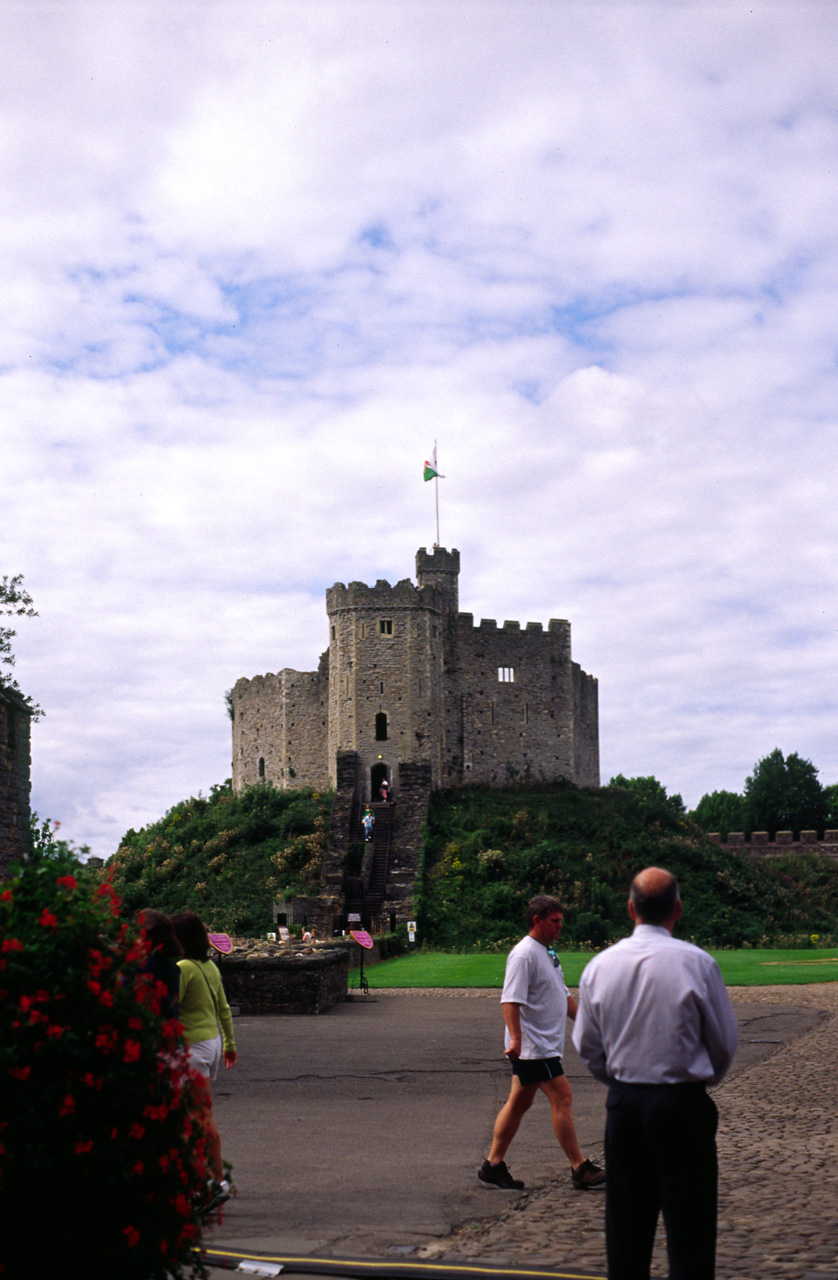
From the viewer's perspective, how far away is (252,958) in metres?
19.0

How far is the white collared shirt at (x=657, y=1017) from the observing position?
471cm

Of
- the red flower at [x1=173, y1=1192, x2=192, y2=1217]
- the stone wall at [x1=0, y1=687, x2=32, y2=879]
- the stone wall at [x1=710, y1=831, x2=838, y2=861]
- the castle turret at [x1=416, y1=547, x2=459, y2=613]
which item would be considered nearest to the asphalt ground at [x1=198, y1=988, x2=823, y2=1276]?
the red flower at [x1=173, y1=1192, x2=192, y2=1217]

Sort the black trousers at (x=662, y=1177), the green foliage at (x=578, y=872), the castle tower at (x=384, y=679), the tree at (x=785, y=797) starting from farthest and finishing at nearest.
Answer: the tree at (x=785, y=797) → the castle tower at (x=384, y=679) → the green foliage at (x=578, y=872) → the black trousers at (x=662, y=1177)

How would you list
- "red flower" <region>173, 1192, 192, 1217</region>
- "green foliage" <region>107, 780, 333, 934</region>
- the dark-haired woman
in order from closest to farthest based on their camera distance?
1. "red flower" <region>173, 1192, 192, 1217</region>
2. the dark-haired woman
3. "green foliage" <region>107, 780, 333, 934</region>

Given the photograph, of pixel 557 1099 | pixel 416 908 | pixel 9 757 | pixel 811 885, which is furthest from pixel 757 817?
pixel 557 1099

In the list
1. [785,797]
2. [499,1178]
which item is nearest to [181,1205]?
[499,1178]

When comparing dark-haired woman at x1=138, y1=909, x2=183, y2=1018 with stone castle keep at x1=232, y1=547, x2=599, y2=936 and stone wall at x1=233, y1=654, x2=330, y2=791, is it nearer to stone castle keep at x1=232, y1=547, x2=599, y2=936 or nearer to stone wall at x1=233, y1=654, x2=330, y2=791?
stone castle keep at x1=232, y1=547, x2=599, y2=936

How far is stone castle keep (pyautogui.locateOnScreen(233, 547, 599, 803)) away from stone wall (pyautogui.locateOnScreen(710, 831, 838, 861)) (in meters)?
9.12

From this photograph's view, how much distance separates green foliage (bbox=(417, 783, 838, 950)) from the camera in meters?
38.2

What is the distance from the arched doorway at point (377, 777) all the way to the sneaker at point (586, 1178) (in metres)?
40.6

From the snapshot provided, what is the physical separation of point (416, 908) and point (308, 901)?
3757 mm

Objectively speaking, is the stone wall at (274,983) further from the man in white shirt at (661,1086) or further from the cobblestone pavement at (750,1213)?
the man in white shirt at (661,1086)

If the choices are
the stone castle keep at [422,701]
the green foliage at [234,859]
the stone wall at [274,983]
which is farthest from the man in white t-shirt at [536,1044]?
the stone castle keep at [422,701]

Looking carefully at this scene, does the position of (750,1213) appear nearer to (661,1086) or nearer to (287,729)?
(661,1086)
